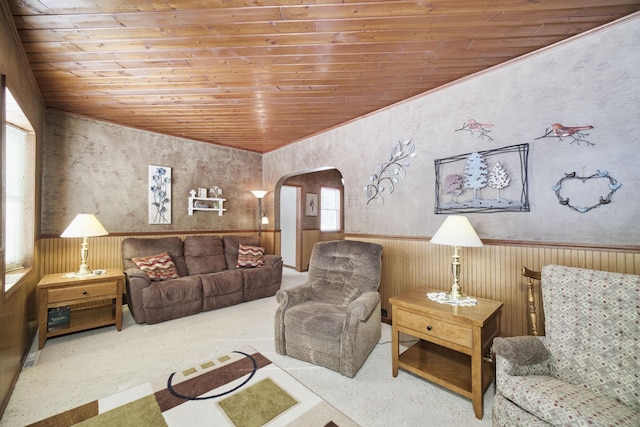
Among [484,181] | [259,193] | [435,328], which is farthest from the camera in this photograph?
[259,193]

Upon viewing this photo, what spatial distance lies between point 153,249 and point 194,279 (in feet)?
2.83

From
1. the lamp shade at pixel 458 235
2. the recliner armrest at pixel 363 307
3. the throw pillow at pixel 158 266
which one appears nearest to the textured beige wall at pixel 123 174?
the throw pillow at pixel 158 266

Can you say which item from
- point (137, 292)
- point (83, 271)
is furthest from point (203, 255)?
point (83, 271)

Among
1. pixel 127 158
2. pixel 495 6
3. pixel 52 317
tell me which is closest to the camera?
pixel 495 6

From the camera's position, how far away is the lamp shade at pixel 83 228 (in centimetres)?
278

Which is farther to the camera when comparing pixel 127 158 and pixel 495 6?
pixel 127 158

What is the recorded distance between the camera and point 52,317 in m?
2.68

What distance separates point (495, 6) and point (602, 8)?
2.39ft

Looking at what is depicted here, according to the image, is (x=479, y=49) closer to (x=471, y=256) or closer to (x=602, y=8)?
(x=602, y=8)

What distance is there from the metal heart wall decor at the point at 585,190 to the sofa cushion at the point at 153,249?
449 cm

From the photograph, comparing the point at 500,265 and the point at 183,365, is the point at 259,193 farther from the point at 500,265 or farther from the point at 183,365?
the point at 500,265

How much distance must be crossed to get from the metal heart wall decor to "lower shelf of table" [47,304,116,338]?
15.1 feet

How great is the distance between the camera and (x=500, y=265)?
2.26 metres

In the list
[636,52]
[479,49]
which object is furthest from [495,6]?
[636,52]
